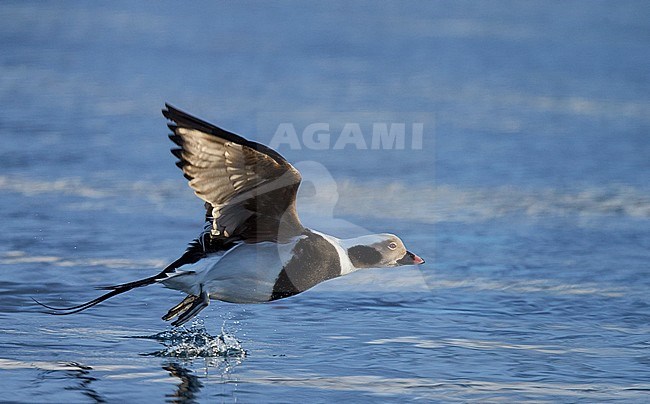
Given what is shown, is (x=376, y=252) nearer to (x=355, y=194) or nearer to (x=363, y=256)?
(x=363, y=256)

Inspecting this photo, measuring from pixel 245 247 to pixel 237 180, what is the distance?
51cm

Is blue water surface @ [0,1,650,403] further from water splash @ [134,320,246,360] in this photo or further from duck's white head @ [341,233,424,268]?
duck's white head @ [341,233,424,268]

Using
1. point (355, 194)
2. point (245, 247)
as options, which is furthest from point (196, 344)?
point (355, 194)

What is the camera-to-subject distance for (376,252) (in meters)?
7.23

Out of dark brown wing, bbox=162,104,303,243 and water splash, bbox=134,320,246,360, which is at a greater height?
dark brown wing, bbox=162,104,303,243

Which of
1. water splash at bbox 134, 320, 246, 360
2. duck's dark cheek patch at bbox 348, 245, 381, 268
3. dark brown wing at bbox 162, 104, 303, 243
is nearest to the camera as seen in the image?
dark brown wing at bbox 162, 104, 303, 243

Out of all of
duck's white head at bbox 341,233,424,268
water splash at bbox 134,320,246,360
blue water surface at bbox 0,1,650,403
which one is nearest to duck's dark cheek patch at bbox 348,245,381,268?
duck's white head at bbox 341,233,424,268

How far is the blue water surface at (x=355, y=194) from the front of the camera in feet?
21.4

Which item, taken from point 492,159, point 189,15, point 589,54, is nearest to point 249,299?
point 492,159

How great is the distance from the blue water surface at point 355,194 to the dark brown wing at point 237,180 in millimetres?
615

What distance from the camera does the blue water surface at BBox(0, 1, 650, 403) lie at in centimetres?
652

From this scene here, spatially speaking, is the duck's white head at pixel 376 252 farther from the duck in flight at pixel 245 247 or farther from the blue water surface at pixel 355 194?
the blue water surface at pixel 355 194

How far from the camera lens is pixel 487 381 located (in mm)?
6355

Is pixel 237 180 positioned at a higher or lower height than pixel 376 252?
higher
